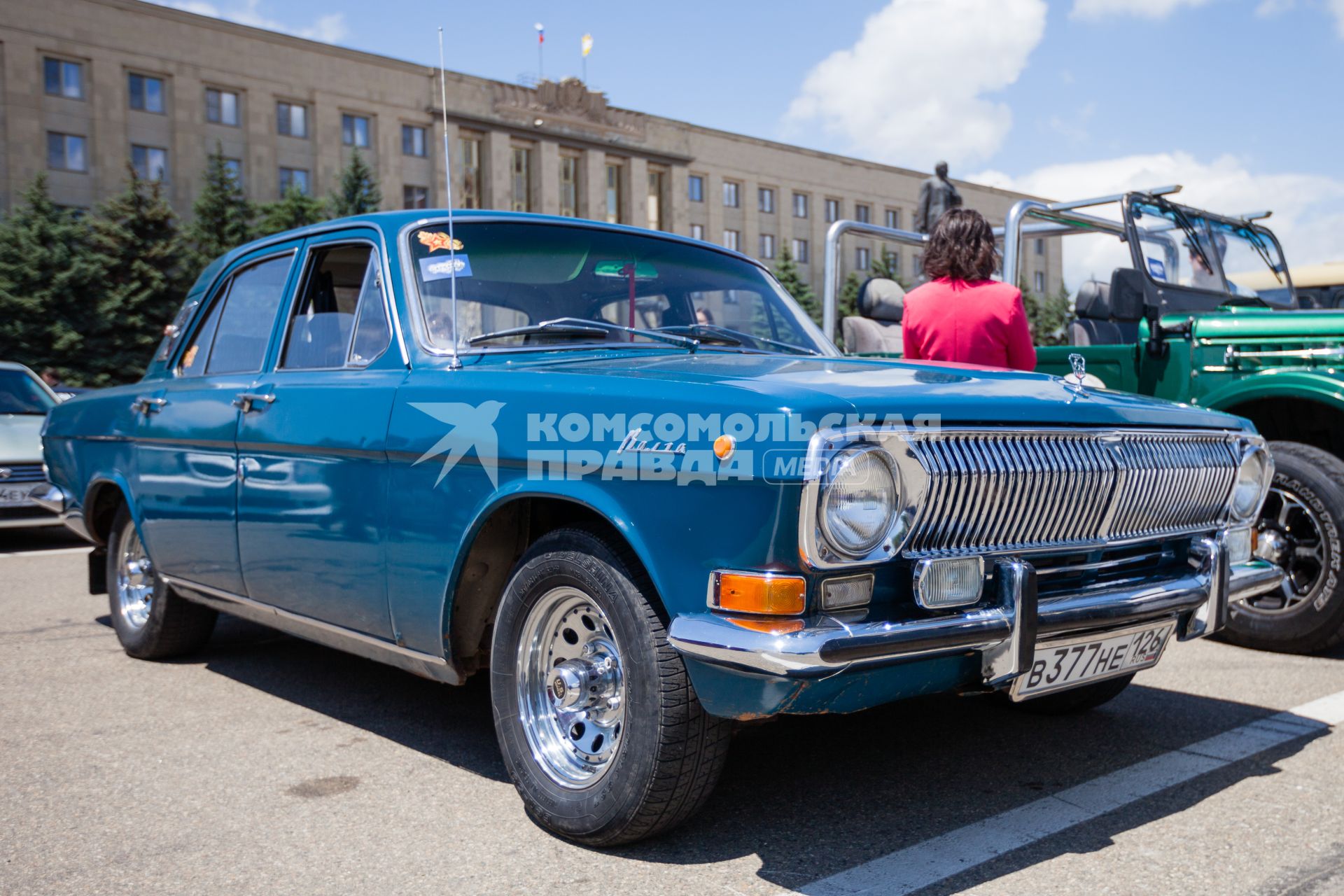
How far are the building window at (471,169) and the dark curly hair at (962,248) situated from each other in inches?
1849

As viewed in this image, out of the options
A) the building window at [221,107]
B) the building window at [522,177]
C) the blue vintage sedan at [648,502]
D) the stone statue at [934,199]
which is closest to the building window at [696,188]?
the building window at [522,177]

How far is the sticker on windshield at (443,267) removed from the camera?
3.62m

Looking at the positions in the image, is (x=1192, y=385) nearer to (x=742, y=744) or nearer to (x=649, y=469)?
(x=742, y=744)

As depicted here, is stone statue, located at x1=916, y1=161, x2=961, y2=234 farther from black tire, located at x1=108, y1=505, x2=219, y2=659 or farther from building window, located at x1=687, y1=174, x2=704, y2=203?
building window, located at x1=687, y1=174, x2=704, y2=203

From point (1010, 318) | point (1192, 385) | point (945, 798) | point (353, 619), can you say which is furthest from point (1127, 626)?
point (1192, 385)

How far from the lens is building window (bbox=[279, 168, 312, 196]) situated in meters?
44.5

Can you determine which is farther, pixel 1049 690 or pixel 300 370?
pixel 300 370

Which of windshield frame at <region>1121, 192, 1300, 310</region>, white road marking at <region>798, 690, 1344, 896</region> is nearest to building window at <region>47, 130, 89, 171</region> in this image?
windshield frame at <region>1121, 192, 1300, 310</region>

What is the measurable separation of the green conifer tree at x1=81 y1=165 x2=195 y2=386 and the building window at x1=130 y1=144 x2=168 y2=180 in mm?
6216

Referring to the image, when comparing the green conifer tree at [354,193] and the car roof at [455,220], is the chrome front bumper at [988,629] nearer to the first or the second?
the car roof at [455,220]

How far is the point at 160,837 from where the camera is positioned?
9.68 ft

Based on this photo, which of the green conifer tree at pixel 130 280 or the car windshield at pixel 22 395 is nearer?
the car windshield at pixel 22 395

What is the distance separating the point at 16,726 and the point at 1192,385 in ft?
17.9

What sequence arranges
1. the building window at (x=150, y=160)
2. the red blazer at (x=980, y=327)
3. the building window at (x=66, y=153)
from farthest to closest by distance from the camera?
1. the building window at (x=150, y=160)
2. the building window at (x=66, y=153)
3. the red blazer at (x=980, y=327)
